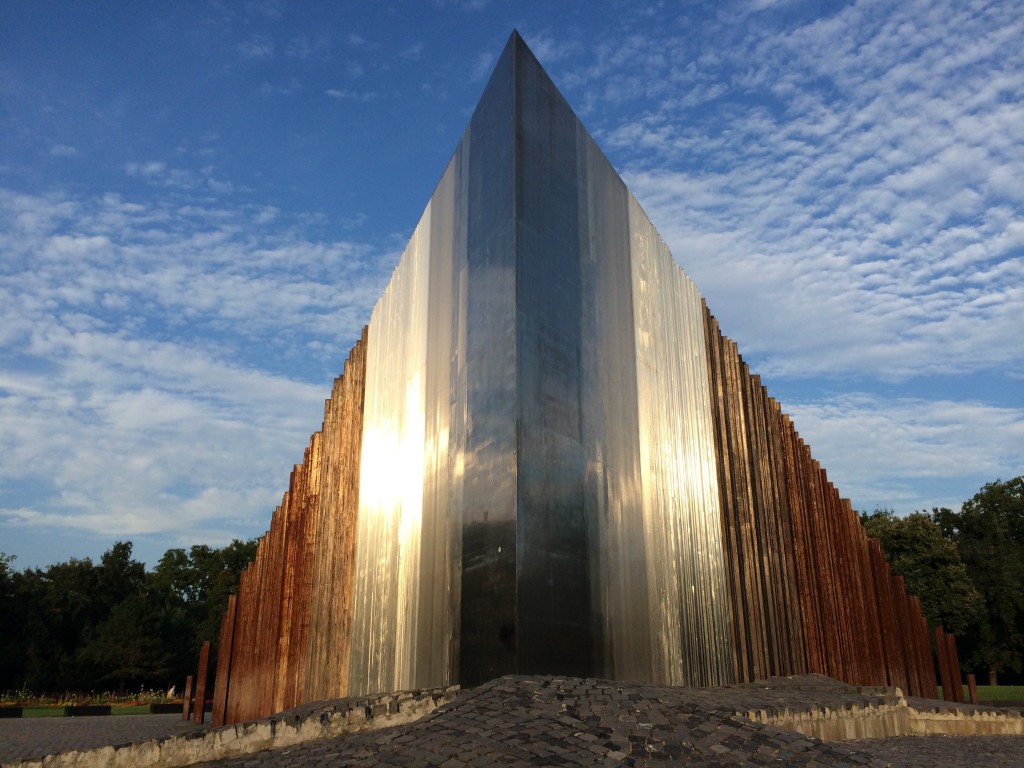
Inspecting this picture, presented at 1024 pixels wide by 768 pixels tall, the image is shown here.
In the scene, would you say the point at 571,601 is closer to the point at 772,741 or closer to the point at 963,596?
the point at 772,741

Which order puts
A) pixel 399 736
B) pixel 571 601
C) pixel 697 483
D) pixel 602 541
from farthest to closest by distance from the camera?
1. pixel 697 483
2. pixel 602 541
3. pixel 571 601
4. pixel 399 736

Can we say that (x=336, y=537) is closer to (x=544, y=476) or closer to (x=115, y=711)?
(x=544, y=476)

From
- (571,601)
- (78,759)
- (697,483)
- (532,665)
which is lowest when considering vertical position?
(78,759)

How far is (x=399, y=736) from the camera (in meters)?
5.11

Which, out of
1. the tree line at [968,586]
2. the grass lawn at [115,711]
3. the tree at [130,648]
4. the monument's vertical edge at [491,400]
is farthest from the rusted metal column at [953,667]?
the tree at [130,648]

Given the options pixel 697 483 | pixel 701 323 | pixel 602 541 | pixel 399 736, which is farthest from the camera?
pixel 701 323

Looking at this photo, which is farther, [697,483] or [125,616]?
[125,616]

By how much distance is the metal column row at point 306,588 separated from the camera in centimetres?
1148

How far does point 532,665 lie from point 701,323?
6673 millimetres

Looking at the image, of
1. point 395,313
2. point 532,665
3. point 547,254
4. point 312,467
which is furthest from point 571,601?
point 312,467

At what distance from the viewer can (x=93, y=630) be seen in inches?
1321

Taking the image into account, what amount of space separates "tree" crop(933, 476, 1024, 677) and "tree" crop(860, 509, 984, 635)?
98 centimetres

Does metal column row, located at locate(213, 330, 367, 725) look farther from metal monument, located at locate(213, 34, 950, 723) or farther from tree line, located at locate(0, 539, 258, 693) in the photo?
tree line, located at locate(0, 539, 258, 693)

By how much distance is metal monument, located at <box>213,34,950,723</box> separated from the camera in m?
7.48
